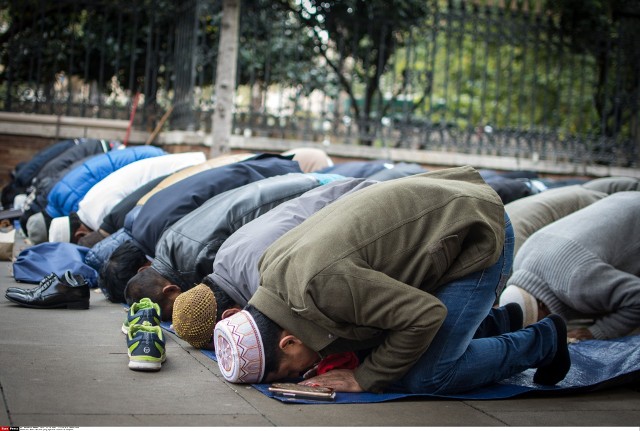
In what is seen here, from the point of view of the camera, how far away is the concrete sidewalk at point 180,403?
3.27m

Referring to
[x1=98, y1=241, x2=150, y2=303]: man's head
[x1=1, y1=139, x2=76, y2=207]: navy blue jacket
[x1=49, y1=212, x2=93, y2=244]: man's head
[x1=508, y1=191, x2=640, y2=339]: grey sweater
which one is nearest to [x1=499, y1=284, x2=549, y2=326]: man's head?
[x1=508, y1=191, x2=640, y2=339]: grey sweater

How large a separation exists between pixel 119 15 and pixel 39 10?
127 cm

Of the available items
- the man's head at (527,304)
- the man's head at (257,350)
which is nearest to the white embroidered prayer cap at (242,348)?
the man's head at (257,350)

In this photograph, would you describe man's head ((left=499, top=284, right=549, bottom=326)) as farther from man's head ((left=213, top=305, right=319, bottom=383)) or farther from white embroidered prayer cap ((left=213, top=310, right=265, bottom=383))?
white embroidered prayer cap ((left=213, top=310, right=265, bottom=383))

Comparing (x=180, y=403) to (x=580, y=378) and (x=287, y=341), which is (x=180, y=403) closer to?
(x=287, y=341)

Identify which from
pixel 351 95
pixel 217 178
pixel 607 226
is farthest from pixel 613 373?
pixel 351 95

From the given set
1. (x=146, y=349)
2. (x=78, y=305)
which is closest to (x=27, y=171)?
(x=78, y=305)

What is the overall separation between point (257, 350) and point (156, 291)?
5.41 ft

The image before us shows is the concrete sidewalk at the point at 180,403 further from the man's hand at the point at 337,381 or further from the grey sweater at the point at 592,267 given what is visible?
the grey sweater at the point at 592,267

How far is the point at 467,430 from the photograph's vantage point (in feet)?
10.9

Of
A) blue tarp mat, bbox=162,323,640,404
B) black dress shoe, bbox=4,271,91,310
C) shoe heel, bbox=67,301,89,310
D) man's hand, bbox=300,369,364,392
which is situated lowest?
shoe heel, bbox=67,301,89,310

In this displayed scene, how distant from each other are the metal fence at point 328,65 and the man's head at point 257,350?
8.19m

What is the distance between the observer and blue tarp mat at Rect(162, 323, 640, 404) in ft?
12.6

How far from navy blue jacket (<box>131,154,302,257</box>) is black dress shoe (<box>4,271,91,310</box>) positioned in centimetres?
56
